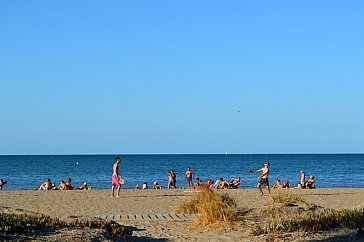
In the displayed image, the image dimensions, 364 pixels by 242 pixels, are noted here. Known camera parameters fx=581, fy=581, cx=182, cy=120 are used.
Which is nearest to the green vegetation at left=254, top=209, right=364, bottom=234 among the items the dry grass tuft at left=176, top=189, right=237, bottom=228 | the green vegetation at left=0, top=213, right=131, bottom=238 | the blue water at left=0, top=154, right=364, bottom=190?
the dry grass tuft at left=176, top=189, right=237, bottom=228

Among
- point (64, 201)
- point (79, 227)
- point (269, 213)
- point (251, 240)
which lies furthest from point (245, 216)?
point (64, 201)

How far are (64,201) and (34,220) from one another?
9.42 meters

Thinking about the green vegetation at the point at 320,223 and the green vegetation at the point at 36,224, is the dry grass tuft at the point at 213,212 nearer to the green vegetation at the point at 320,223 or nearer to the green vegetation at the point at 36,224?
the green vegetation at the point at 320,223

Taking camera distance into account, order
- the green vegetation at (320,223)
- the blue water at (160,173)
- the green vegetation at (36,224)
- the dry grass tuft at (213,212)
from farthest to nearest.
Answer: the blue water at (160,173)
the dry grass tuft at (213,212)
the green vegetation at (320,223)
the green vegetation at (36,224)

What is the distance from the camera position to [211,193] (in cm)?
1256

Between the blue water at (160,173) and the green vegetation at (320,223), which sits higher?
the green vegetation at (320,223)

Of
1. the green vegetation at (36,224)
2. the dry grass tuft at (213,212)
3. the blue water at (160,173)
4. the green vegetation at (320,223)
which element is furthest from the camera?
the blue water at (160,173)

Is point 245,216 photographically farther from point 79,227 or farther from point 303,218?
point 79,227

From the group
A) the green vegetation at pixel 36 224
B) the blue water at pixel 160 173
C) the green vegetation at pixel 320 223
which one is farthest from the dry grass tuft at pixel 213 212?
the blue water at pixel 160 173

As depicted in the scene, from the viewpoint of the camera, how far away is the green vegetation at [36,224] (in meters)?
9.16

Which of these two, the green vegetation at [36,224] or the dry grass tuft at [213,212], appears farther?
the dry grass tuft at [213,212]

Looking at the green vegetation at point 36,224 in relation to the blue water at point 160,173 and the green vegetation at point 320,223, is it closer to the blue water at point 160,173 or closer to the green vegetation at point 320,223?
the green vegetation at point 320,223

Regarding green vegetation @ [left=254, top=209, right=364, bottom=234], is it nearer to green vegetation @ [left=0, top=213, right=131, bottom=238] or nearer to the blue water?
green vegetation @ [left=0, top=213, right=131, bottom=238]

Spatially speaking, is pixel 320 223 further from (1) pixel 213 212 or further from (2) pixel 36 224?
(2) pixel 36 224
